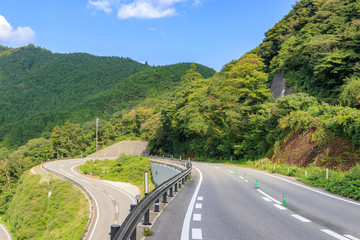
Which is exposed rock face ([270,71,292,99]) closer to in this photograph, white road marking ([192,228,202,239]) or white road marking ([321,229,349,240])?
white road marking ([321,229,349,240])

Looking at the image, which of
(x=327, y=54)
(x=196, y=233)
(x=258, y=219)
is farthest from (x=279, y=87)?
(x=196, y=233)

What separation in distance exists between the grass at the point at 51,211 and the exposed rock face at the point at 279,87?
103ft

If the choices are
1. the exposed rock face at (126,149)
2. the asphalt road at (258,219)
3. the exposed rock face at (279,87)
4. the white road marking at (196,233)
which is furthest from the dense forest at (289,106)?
the white road marking at (196,233)

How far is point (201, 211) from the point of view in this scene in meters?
7.38

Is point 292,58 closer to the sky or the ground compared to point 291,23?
closer to the ground

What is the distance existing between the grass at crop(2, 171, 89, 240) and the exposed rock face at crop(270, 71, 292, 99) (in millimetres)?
31252

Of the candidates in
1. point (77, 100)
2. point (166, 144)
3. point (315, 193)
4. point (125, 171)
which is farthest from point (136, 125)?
point (77, 100)

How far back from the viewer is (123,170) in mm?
47812

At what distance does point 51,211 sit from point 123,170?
55.3 feet

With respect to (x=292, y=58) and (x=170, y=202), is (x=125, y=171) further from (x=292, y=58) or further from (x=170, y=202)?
(x=170, y=202)

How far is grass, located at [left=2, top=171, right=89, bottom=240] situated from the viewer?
1057 inches

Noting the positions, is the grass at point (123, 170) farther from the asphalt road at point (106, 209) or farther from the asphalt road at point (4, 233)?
the asphalt road at point (4, 233)

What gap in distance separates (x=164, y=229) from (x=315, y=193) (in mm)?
8221

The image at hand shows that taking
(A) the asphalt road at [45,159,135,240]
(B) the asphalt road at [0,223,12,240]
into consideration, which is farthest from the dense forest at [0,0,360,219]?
(A) the asphalt road at [45,159,135,240]
